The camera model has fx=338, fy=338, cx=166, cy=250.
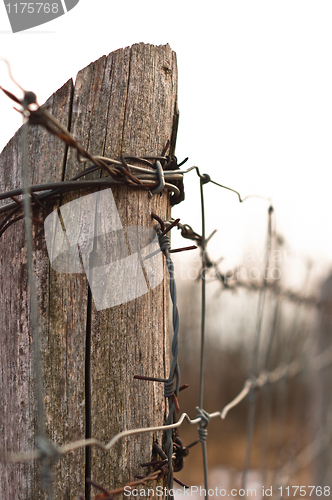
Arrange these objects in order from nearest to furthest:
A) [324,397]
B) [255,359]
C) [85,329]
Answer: [85,329] → [255,359] → [324,397]

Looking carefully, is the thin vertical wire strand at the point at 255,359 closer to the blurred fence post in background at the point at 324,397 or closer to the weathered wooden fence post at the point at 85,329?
the weathered wooden fence post at the point at 85,329

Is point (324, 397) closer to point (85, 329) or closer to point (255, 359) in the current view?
point (255, 359)

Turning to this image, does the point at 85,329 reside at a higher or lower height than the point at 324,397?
higher

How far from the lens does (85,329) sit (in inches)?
30.1

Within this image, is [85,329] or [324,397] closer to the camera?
[85,329]

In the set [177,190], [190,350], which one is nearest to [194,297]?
[190,350]

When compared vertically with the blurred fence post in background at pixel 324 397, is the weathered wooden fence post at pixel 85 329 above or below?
above

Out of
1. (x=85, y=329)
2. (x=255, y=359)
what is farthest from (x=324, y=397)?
(x=85, y=329)

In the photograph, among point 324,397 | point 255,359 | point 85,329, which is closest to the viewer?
point 85,329

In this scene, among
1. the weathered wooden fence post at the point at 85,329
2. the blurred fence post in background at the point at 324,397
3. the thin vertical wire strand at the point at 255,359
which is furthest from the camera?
the blurred fence post in background at the point at 324,397

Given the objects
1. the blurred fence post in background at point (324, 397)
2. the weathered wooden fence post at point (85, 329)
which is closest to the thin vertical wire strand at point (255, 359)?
the weathered wooden fence post at point (85, 329)

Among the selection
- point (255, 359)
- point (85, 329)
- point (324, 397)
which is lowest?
point (324, 397)

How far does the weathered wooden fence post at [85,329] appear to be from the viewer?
0.75 metres

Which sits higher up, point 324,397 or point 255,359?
point 255,359
